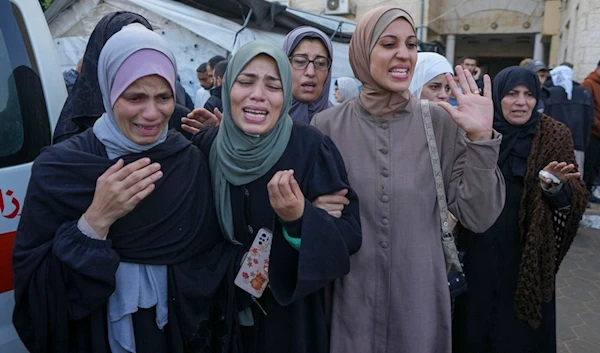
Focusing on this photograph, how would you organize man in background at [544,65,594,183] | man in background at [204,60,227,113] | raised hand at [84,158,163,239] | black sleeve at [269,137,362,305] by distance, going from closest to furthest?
raised hand at [84,158,163,239]
black sleeve at [269,137,362,305]
man in background at [204,60,227,113]
man in background at [544,65,594,183]

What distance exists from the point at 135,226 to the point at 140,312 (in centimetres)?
31

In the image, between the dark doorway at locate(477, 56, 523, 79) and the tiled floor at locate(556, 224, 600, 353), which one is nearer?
the tiled floor at locate(556, 224, 600, 353)

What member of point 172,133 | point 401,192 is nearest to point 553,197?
point 401,192

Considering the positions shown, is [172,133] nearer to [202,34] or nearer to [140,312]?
[140,312]

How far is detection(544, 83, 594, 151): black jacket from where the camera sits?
648cm

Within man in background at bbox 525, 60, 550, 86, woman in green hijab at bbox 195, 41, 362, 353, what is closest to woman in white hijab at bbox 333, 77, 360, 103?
man in background at bbox 525, 60, 550, 86

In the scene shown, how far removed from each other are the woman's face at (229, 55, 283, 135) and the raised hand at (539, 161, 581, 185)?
1.63 meters

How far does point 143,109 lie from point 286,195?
1.89ft

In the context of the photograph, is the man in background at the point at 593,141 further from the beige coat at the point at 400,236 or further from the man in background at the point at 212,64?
the beige coat at the point at 400,236

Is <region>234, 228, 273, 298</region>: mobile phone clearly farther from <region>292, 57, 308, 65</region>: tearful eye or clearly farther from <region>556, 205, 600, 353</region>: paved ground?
<region>556, 205, 600, 353</region>: paved ground

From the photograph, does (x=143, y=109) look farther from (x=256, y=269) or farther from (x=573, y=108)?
(x=573, y=108)

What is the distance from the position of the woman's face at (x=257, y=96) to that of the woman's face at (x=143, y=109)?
0.25 metres

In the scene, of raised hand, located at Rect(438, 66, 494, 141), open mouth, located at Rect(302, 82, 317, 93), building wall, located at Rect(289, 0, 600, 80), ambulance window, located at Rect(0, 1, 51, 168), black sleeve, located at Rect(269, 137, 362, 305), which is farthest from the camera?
building wall, located at Rect(289, 0, 600, 80)

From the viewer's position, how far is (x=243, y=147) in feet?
5.82
